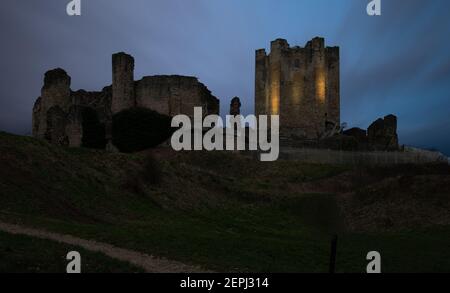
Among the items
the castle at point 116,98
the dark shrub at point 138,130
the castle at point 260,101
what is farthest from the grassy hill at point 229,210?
the castle at point 116,98

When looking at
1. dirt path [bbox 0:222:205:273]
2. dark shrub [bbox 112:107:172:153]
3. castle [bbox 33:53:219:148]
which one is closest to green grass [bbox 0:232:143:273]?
dirt path [bbox 0:222:205:273]

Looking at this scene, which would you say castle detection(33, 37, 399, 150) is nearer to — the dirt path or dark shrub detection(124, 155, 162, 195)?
dark shrub detection(124, 155, 162, 195)

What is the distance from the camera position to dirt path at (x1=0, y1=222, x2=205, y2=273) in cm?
1337

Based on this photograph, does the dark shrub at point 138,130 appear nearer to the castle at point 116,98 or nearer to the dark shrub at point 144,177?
the castle at point 116,98

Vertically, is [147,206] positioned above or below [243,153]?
below

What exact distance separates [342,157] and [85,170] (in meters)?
25.1

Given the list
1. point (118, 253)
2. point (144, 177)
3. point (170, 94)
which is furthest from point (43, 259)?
point (170, 94)

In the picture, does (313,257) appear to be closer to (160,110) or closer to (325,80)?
(160,110)

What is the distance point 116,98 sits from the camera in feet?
190

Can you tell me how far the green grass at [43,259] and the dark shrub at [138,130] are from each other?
4099 centimetres

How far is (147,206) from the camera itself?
27281mm

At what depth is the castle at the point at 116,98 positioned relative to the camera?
180 ft

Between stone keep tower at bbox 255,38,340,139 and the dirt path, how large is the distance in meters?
52.7
